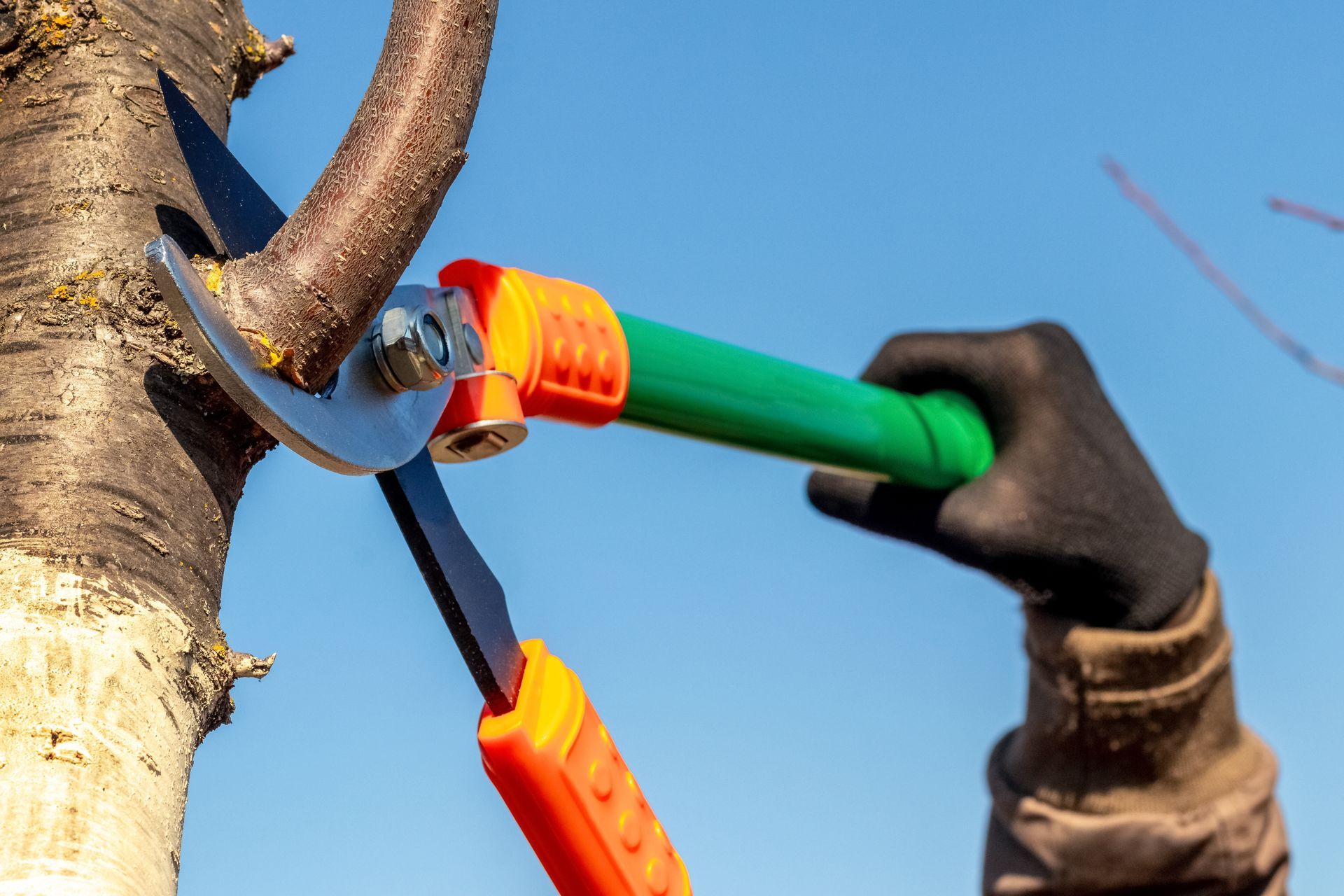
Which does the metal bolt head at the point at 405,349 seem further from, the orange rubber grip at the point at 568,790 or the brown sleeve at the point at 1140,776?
the brown sleeve at the point at 1140,776

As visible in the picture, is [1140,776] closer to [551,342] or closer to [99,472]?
[551,342]

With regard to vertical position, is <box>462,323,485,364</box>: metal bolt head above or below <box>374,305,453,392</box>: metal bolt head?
above

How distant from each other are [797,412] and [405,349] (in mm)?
612

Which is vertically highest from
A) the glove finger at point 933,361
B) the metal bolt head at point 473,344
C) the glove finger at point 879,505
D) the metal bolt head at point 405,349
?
the glove finger at point 933,361

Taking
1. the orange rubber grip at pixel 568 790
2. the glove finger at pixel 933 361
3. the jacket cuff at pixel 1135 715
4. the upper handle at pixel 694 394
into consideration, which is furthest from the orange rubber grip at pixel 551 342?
the jacket cuff at pixel 1135 715

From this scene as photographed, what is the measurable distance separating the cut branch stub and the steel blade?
230 mm

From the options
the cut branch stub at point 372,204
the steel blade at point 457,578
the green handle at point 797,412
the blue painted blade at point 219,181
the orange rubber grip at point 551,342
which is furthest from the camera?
the green handle at point 797,412

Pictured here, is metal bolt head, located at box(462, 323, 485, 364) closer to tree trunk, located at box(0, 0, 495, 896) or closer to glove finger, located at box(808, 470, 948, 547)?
tree trunk, located at box(0, 0, 495, 896)

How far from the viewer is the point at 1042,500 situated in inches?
63.4

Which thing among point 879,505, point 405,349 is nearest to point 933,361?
point 879,505

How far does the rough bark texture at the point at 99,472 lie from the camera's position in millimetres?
615

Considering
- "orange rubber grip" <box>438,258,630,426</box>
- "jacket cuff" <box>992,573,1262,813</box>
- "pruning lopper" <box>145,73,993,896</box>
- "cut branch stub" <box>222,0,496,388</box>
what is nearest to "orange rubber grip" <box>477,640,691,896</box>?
"pruning lopper" <box>145,73,993,896</box>

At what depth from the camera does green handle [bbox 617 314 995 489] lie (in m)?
1.29

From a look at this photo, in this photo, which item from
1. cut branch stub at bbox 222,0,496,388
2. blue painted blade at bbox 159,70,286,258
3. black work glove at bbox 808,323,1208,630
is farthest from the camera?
black work glove at bbox 808,323,1208,630
